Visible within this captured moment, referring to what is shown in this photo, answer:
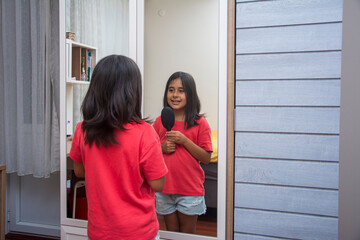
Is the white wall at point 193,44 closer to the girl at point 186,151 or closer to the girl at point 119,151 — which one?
the girl at point 186,151

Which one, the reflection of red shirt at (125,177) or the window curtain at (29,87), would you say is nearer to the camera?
the reflection of red shirt at (125,177)

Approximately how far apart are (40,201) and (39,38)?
1.27 metres

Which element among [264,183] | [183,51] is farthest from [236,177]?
[183,51]

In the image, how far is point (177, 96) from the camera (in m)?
1.52

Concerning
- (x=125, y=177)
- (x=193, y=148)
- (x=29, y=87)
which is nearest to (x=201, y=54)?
(x=193, y=148)

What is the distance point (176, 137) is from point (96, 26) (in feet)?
3.04

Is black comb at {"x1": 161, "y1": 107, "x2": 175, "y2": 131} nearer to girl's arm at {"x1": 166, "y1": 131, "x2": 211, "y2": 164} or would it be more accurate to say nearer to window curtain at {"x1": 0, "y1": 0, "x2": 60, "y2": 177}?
girl's arm at {"x1": 166, "y1": 131, "x2": 211, "y2": 164}

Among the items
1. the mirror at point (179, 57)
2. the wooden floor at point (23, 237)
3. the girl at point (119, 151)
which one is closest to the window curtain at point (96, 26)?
the mirror at point (179, 57)

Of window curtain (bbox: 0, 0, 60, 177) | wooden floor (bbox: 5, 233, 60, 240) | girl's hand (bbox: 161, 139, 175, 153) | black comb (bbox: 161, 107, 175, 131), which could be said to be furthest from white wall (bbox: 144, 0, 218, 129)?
wooden floor (bbox: 5, 233, 60, 240)

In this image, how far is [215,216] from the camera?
1.49m

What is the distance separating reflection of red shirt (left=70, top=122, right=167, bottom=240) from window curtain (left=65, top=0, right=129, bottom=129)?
2.58ft

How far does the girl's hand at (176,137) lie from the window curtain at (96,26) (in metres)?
0.57

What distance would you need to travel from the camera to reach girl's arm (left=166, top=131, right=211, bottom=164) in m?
1.49

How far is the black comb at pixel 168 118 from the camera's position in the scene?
59.2 inches
